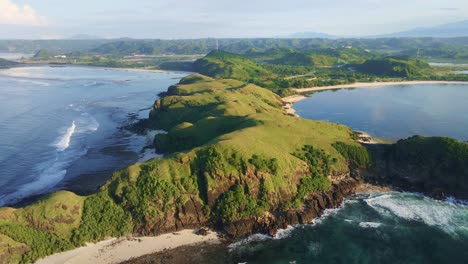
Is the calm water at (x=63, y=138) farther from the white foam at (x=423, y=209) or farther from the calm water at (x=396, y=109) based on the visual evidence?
the calm water at (x=396, y=109)

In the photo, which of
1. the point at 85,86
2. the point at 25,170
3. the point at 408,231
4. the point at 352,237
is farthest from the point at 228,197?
the point at 85,86

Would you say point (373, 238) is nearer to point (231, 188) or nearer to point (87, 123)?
point (231, 188)

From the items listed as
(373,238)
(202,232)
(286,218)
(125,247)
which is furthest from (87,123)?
(373,238)

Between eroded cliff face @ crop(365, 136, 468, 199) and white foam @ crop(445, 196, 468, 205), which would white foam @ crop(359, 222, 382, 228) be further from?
white foam @ crop(445, 196, 468, 205)

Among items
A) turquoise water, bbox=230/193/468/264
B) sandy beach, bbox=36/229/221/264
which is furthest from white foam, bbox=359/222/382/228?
sandy beach, bbox=36/229/221/264

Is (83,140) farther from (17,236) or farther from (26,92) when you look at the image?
(26,92)
